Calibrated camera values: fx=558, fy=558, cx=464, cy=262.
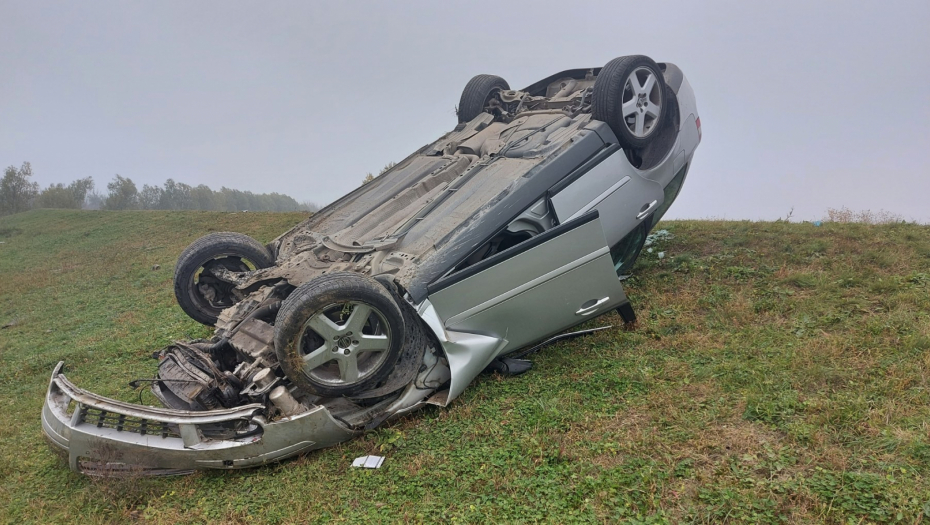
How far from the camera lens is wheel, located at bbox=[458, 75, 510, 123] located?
241 inches

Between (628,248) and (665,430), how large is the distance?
7.25 ft

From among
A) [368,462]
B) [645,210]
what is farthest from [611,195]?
[368,462]

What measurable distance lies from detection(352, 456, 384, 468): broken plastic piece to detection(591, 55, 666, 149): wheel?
10.6 feet

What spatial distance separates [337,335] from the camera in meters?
3.48

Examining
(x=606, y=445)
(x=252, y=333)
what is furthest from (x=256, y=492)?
(x=606, y=445)

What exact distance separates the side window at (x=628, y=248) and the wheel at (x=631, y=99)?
0.79 metres

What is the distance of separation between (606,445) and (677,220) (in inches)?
253

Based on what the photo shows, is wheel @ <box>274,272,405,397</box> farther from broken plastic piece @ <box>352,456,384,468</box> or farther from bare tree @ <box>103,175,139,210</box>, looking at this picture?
bare tree @ <box>103,175,139,210</box>

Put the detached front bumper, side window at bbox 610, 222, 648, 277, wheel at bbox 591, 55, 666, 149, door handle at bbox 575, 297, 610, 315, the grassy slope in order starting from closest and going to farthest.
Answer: the grassy slope
the detached front bumper
door handle at bbox 575, 297, 610, 315
wheel at bbox 591, 55, 666, 149
side window at bbox 610, 222, 648, 277

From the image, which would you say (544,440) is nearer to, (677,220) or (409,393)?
(409,393)

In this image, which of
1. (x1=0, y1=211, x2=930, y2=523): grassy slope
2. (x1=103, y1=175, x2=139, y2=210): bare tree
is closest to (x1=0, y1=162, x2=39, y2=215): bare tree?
(x1=103, y1=175, x2=139, y2=210): bare tree

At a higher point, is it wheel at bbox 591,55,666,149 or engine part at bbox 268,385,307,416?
wheel at bbox 591,55,666,149

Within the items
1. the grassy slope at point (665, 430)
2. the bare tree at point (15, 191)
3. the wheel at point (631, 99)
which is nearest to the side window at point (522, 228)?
the grassy slope at point (665, 430)

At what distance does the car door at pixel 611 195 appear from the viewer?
4.30m
